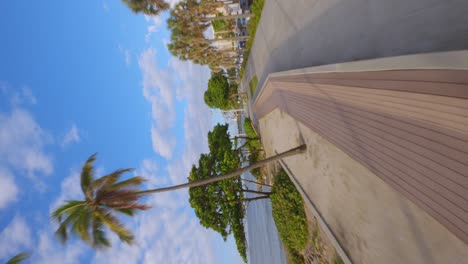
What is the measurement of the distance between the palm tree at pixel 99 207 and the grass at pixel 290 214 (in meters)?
6.88

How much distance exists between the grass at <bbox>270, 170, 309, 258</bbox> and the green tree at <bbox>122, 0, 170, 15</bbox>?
14.1 metres

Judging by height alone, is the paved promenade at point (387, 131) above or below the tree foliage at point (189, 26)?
below

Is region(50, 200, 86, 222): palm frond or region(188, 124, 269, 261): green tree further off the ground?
region(50, 200, 86, 222): palm frond

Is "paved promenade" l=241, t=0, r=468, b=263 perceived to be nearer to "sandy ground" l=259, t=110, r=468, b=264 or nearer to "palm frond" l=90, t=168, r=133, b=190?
"sandy ground" l=259, t=110, r=468, b=264

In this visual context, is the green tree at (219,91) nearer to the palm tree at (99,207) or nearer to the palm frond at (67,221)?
the palm tree at (99,207)

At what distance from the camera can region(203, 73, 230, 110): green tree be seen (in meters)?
32.2

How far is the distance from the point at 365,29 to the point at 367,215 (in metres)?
4.92

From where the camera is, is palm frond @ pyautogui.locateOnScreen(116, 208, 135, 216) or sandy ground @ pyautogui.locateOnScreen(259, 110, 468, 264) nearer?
sandy ground @ pyautogui.locateOnScreen(259, 110, 468, 264)

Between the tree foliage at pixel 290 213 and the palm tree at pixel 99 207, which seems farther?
the tree foliage at pixel 290 213

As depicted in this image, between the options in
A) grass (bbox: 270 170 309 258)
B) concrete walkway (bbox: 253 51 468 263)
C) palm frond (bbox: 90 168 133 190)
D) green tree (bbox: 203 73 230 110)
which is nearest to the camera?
concrete walkway (bbox: 253 51 468 263)

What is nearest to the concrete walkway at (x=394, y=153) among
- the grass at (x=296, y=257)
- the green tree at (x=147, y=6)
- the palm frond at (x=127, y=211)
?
the grass at (x=296, y=257)

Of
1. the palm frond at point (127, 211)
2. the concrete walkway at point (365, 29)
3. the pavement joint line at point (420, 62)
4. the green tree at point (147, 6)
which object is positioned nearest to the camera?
the pavement joint line at point (420, 62)

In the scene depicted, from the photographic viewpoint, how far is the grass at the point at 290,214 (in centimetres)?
1152

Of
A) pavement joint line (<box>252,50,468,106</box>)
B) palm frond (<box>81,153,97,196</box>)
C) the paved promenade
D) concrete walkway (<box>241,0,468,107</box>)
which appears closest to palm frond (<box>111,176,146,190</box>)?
palm frond (<box>81,153,97,196</box>)
